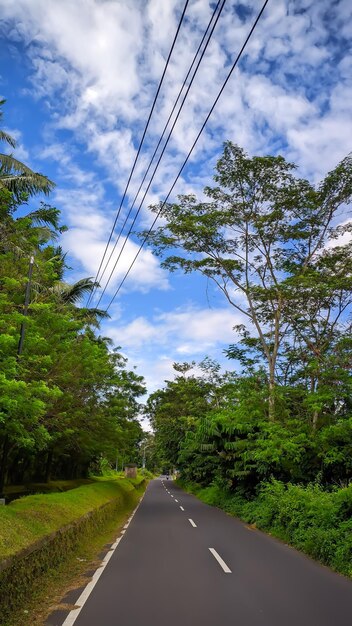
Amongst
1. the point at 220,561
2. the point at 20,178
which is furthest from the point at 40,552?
the point at 20,178

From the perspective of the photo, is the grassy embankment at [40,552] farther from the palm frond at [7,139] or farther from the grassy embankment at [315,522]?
the palm frond at [7,139]

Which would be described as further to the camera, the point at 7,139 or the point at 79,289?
the point at 79,289

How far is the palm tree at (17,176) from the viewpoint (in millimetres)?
16172

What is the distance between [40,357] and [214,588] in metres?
Answer: 6.93

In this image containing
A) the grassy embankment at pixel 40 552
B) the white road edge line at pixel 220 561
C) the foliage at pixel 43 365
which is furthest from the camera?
the foliage at pixel 43 365

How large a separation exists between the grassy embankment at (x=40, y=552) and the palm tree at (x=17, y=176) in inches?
447

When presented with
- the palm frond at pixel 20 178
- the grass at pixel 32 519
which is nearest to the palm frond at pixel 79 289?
the palm frond at pixel 20 178

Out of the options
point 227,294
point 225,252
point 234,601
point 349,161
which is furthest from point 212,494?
point 234,601

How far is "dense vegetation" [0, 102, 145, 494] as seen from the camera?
1026 cm

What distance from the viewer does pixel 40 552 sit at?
22.6ft

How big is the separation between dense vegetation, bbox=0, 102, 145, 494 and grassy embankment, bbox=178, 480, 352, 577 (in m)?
6.66

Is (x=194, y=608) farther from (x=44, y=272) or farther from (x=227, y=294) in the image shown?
(x=227, y=294)

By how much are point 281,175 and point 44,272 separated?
479 inches

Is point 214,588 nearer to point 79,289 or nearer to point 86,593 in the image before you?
point 86,593
